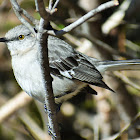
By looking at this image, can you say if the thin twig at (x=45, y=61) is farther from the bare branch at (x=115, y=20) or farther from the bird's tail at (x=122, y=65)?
the bare branch at (x=115, y=20)

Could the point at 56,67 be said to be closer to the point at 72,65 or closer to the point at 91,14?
the point at 72,65

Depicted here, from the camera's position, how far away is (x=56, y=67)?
345 cm

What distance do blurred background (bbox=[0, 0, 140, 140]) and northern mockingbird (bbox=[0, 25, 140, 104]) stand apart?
0.37 meters

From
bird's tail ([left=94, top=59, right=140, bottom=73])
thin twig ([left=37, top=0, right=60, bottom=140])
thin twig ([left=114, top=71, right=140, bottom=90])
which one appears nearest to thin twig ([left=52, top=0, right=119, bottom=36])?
thin twig ([left=37, top=0, right=60, bottom=140])

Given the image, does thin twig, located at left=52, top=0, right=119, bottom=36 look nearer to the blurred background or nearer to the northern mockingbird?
the northern mockingbird

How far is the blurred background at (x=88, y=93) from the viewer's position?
4309 millimetres

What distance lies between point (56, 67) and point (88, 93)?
4.09 ft

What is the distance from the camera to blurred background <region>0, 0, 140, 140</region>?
431 cm

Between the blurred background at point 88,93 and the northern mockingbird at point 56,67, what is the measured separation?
14.5 inches

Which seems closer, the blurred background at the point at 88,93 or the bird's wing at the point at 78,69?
the bird's wing at the point at 78,69

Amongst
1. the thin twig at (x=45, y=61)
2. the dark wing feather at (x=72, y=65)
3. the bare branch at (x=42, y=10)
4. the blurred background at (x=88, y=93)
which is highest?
the bare branch at (x=42, y=10)

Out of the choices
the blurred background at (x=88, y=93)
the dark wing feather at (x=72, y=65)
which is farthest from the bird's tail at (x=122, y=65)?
the blurred background at (x=88, y=93)

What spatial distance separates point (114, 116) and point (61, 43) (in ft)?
7.54

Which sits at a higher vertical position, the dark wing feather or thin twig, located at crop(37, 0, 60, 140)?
thin twig, located at crop(37, 0, 60, 140)
